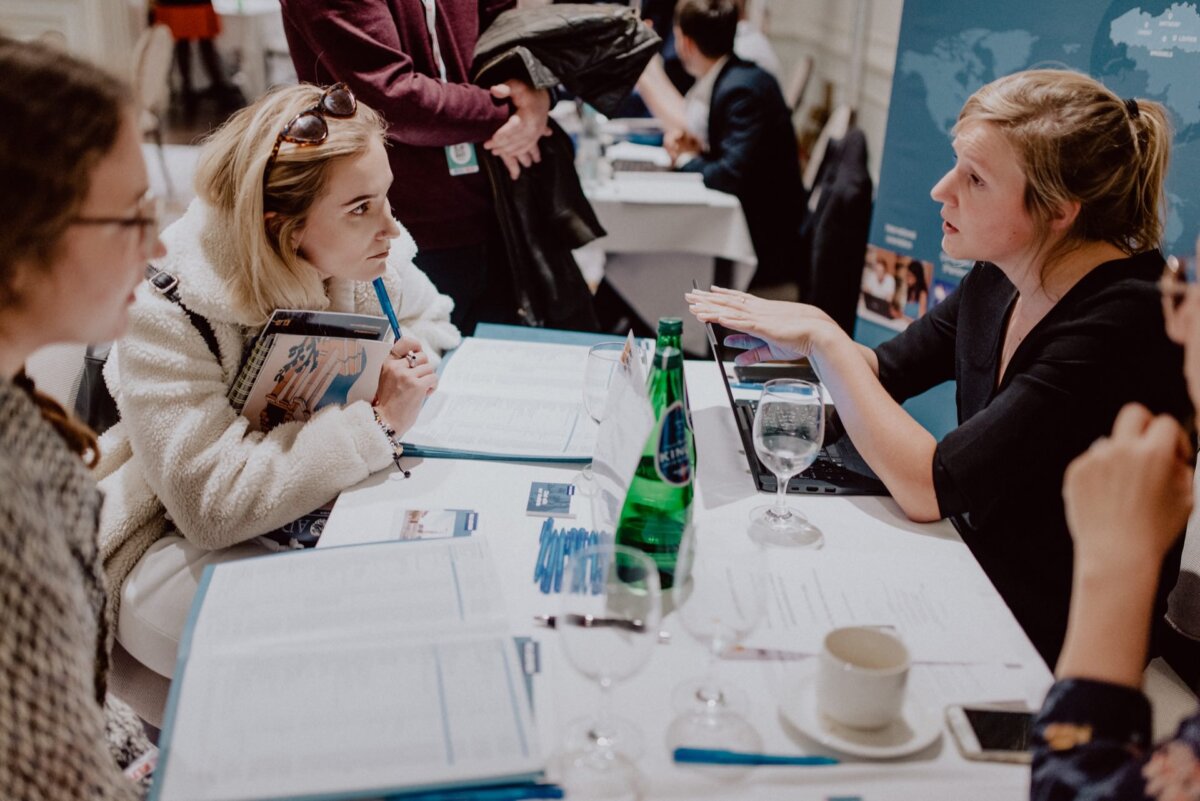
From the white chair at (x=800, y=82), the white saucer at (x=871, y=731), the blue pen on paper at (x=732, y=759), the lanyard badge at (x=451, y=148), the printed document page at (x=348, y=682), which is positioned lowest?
the white chair at (x=800, y=82)

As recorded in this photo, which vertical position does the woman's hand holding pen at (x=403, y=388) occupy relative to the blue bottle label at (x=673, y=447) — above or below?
below

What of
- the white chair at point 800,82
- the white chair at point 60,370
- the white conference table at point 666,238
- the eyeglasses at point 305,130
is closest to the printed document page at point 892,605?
the eyeglasses at point 305,130

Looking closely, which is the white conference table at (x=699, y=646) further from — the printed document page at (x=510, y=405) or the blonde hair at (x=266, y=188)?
the blonde hair at (x=266, y=188)

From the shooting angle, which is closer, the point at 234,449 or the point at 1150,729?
the point at 1150,729

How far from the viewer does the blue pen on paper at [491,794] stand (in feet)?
2.99

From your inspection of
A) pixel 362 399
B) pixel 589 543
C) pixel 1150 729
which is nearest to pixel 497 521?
pixel 589 543

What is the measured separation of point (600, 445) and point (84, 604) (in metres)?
0.69

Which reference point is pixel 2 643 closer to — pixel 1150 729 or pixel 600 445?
pixel 600 445

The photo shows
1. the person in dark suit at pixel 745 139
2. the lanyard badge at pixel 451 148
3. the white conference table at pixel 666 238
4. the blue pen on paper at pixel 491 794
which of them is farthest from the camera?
the person in dark suit at pixel 745 139

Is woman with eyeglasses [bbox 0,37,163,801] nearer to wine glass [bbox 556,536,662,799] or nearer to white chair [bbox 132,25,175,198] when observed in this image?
wine glass [bbox 556,536,662,799]

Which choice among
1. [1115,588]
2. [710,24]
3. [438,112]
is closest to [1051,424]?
[1115,588]

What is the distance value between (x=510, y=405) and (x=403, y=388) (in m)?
0.20

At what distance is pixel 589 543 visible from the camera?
1.32 m

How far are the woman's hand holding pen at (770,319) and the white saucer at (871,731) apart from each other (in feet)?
2.22
